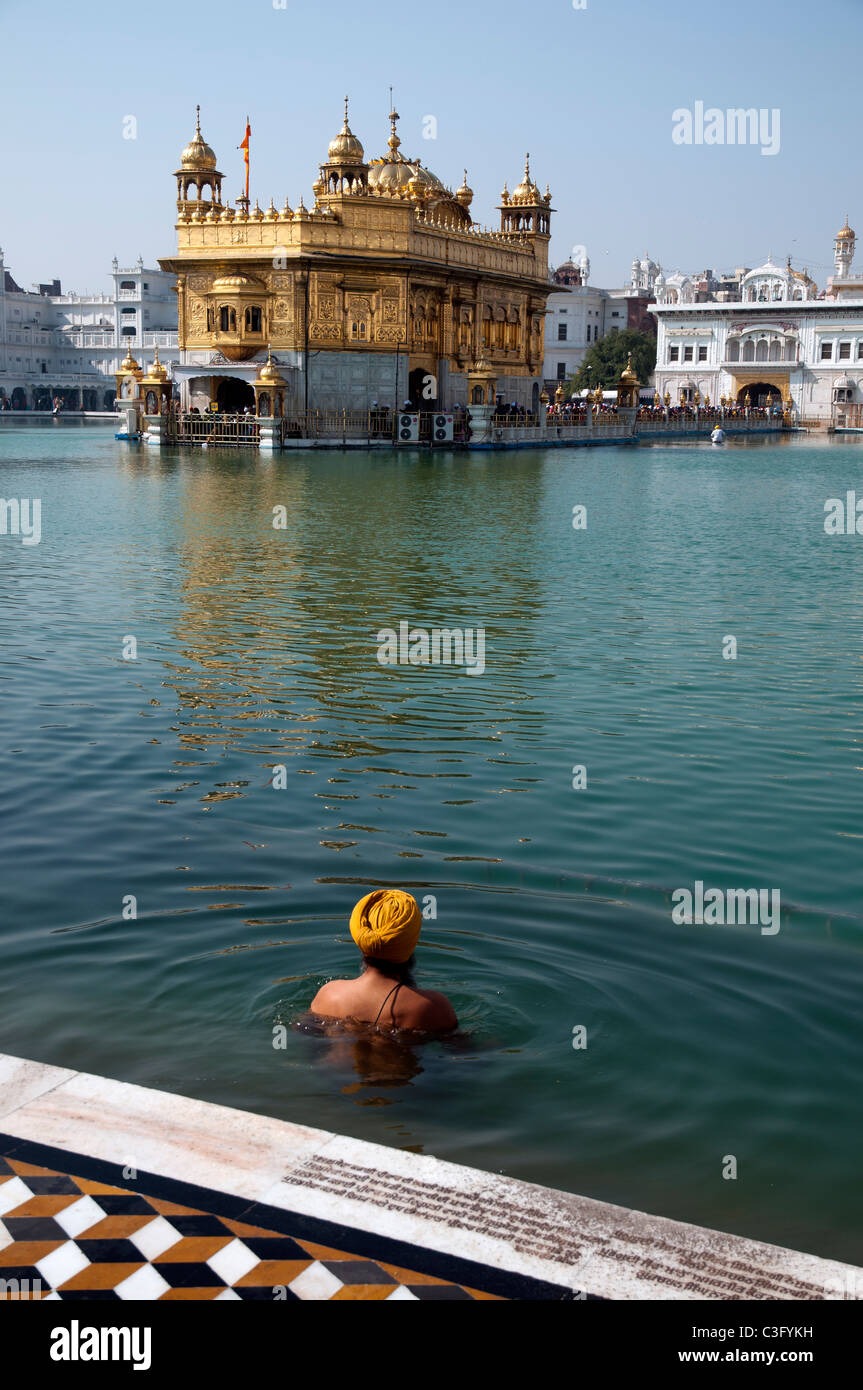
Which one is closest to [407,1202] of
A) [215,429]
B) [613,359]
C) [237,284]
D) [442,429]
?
[215,429]

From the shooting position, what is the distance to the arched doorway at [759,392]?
88.9 m

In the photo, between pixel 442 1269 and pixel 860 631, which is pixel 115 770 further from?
pixel 860 631

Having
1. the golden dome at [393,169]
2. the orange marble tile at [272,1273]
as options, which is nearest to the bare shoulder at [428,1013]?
the orange marble tile at [272,1273]

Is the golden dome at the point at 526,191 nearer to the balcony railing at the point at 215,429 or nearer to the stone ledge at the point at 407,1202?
the balcony railing at the point at 215,429

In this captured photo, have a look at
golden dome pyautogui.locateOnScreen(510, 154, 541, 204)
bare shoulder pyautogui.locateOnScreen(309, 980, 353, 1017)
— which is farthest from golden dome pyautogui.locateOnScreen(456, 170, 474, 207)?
bare shoulder pyautogui.locateOnScreen(309, 980, 353, 1017)

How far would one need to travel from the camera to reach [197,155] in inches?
2064

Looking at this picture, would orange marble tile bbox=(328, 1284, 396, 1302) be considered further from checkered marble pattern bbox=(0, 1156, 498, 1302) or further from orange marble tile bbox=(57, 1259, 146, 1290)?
orange marble tile bbox=(57, 1259, 146, 1290)

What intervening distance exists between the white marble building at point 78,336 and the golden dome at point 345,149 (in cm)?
5389

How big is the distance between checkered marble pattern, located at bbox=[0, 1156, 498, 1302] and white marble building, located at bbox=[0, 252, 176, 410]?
102473mm

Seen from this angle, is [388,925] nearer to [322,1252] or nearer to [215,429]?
[322,1252]

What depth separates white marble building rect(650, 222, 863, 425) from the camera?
85250 millimetres

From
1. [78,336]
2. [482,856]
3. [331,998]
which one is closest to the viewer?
[331,998]

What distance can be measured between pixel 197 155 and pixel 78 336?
62.1 meters

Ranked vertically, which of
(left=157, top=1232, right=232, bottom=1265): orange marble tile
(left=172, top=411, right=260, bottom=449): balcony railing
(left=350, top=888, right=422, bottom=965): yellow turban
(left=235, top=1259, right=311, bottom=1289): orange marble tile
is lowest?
(left=235, top=1259, right=311, bottom=1289): orange marble tile
